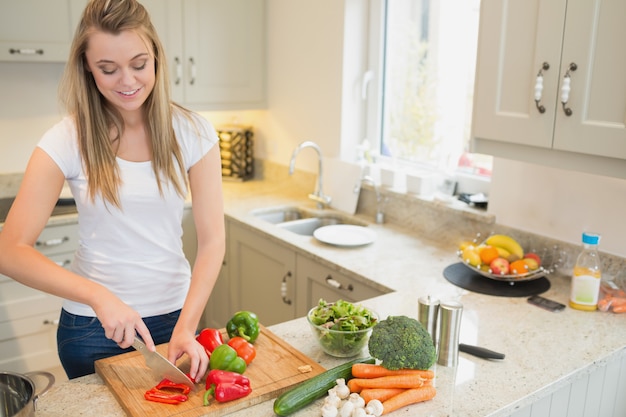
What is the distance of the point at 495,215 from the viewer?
2393mm

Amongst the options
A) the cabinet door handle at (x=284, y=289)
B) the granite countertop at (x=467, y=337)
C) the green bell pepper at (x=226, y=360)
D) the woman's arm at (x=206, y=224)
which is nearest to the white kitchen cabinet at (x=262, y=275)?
the cabinet door handle at (x=284, y=289)

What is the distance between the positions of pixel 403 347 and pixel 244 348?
383 millimetres

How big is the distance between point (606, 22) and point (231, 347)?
4.09 ft

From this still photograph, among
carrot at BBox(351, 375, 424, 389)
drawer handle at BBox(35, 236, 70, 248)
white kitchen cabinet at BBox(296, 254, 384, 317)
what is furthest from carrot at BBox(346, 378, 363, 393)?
drawer handle at BBox(35, 236, 70, 248)

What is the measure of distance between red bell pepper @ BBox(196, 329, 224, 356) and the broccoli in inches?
15.3

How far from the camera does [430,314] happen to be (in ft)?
4.93

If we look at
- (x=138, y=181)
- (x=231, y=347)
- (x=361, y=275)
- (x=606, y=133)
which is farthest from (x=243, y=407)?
(x=606, y=133)

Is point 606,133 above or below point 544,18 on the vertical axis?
below

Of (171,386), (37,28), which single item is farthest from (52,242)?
(171,386)

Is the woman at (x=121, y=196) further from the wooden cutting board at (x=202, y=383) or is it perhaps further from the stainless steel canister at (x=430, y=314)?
the stainless steel canister at (x=430, y=314)

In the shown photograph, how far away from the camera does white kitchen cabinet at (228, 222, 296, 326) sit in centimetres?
265

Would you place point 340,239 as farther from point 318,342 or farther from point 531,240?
point 318,342

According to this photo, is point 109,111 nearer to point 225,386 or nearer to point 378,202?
point 225,386

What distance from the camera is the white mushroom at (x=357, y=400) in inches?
49.1
